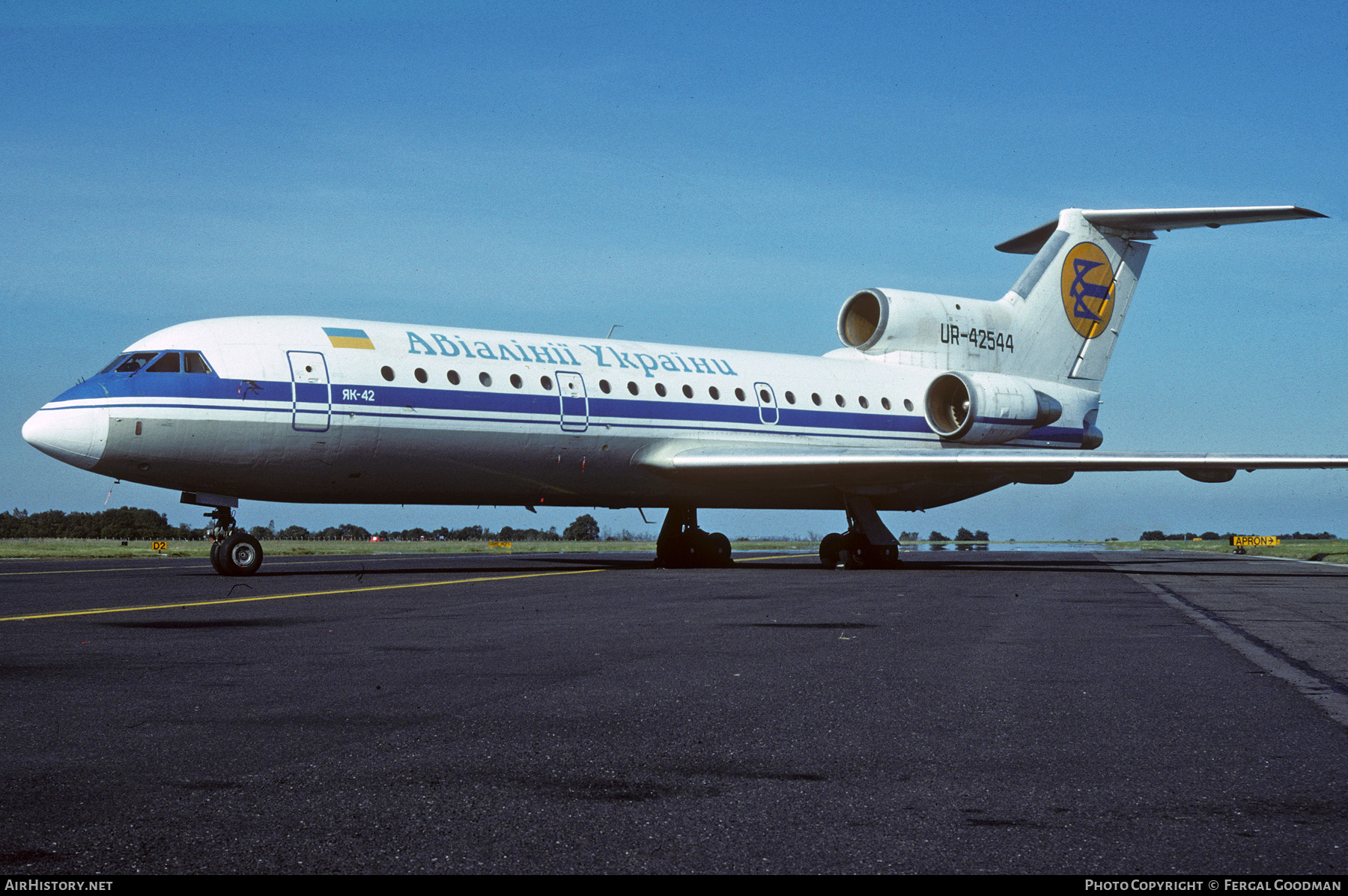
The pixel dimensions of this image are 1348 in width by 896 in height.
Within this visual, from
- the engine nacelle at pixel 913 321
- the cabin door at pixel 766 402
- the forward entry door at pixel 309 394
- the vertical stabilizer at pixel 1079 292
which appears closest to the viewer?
the forward entry door at pixel 309 394

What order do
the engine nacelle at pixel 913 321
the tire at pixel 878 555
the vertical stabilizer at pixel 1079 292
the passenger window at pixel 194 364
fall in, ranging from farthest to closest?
the vertical stabilizer at pixel 1079 292 → the engine nacelle at pixel 913 321 → the tire at pixel 878 555 → the passenger window at pixel 194 364

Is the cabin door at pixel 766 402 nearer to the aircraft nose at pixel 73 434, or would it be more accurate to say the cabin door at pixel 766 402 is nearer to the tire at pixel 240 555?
the tire at pixel 240 555

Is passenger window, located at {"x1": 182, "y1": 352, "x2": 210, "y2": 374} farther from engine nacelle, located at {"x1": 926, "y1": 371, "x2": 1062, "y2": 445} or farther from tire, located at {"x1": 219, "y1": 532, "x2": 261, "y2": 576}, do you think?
engine nacelle, located at {"x1": 926, "y1": 371, "x2": 1062, "y2": 445}

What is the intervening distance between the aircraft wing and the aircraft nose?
32.2 ft

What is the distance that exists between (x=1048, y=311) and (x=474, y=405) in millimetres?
17809

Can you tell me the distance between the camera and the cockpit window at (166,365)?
19.1m

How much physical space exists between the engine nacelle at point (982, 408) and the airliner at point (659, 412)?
57mm

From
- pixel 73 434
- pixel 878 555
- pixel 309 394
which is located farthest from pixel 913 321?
pixel 73 434

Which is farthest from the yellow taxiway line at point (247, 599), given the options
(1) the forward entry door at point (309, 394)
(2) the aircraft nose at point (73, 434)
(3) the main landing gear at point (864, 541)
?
(3) the main landing gear at point (864, 541)

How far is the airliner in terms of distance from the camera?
1922 cm

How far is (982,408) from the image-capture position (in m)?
27.8

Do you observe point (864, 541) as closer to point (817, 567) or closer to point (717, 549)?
point (817, 567)

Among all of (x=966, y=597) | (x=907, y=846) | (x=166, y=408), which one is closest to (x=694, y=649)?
(x=907, y=846)

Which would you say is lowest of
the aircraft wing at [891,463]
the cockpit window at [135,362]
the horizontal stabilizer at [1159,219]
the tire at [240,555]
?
the tire at [240,555]
